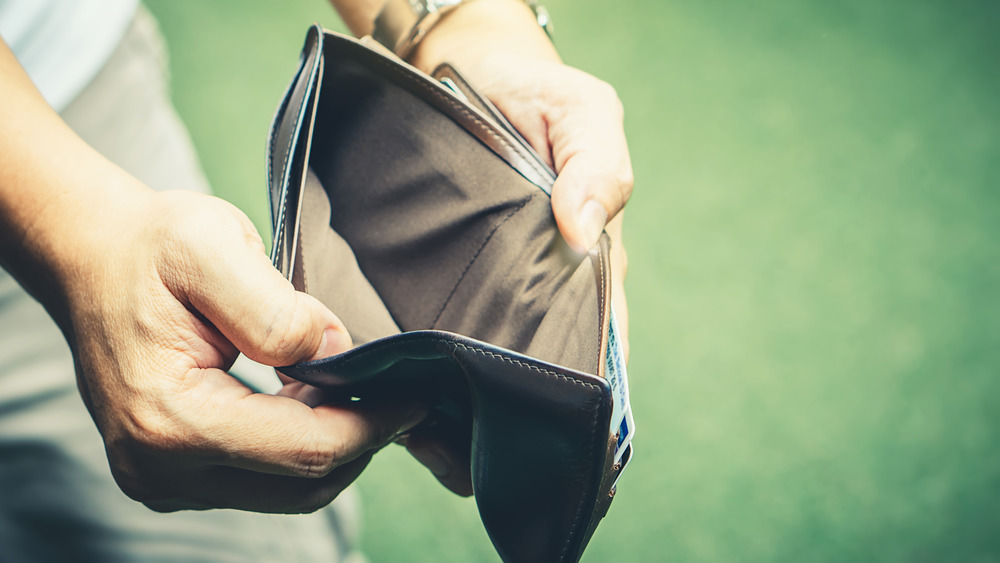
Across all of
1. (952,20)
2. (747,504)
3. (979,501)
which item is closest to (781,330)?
(747,504)

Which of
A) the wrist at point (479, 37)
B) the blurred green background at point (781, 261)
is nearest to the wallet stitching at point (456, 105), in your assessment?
the wrist at point (479, 37)

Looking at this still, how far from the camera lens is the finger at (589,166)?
21.2 inches

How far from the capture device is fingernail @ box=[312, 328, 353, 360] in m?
0.49

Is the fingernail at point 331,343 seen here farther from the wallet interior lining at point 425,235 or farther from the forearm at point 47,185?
the forearm at point 47,185

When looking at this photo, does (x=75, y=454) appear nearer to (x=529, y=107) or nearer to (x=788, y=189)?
(x=529, y=107)

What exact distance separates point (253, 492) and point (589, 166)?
444 millimetres

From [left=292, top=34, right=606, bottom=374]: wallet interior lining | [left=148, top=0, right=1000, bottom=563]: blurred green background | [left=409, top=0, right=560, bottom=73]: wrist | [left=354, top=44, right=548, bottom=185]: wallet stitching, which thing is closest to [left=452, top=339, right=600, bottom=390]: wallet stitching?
[left=292, top=34, right=606, bottom=374]: wallet interior lining

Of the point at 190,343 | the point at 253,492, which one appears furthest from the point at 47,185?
the point at 253,492

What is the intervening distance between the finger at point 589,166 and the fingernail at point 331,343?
0.22 m

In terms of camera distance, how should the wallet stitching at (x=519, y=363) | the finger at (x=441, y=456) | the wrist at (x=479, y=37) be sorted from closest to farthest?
the wallet stitching at (x=519, y=363)
the finger at (x=441, y=456)
the wrist at (x=479, y=37)

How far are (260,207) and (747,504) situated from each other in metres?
1.42

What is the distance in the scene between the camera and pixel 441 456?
652 millimetres

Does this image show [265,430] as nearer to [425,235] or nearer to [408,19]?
[425,235]

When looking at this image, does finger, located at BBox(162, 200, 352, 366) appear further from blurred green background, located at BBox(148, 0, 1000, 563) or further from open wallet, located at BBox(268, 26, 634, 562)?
blurred green background, located at BBox(148, 0, 1000, 563)
